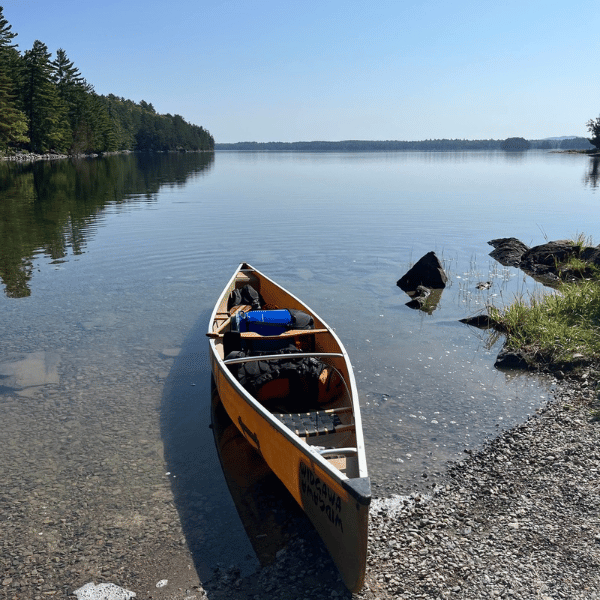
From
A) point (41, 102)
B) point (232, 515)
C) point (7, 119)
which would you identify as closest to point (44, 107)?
point (41, 102)

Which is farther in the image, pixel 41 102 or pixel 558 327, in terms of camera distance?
pixel 41 102

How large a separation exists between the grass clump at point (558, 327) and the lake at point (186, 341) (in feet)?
2.51

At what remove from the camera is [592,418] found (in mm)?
8828

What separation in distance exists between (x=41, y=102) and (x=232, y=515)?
105032 millimetres

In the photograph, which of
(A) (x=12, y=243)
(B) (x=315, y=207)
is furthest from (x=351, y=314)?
(B) (x=315, y=207)

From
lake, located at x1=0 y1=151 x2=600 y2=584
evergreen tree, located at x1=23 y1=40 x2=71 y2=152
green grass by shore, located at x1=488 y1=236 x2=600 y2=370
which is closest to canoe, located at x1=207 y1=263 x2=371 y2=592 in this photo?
lake, located at x1=0 y1=151 x2=600 y2=584

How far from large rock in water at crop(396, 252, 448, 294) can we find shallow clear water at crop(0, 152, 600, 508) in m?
0.41

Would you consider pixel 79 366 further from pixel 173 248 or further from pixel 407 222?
pixel 407 222

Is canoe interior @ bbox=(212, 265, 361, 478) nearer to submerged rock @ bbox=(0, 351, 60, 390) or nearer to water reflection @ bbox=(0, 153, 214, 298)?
submerged rock @ bbox=(0, 351, 60, 390)

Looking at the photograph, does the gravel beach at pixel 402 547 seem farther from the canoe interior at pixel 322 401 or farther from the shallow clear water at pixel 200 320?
the canoe interior at pixel 322 401

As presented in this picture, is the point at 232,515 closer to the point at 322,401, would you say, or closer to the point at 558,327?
the point at 322,401

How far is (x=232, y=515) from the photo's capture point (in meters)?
6.94

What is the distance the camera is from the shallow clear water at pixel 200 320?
8.73 meters

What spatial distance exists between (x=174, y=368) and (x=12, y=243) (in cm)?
1687
